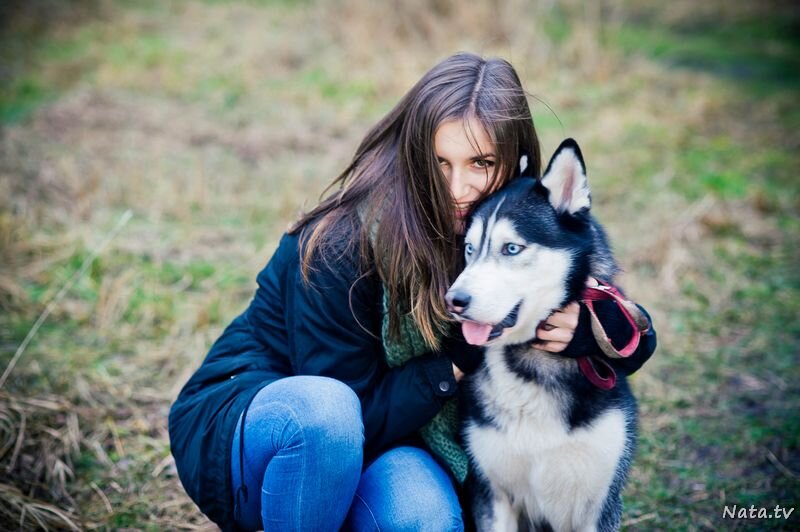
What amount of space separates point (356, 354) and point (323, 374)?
13 centimetres

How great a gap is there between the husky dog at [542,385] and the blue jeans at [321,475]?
253 mm

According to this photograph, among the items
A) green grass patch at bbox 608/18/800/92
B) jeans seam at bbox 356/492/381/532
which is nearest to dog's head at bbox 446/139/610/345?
jeans seam at bbox 356/492/381/532

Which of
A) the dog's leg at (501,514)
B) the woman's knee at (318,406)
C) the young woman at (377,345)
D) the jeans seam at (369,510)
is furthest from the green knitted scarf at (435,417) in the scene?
the jeans seam at (369,510)

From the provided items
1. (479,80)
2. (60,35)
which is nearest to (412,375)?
(479,80)

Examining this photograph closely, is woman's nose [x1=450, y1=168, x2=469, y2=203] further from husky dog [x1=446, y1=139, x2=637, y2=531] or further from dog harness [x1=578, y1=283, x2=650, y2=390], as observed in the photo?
dog harness [x1=578, y1=283, x2=650, y2=390]

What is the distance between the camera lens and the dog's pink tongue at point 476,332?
208cm

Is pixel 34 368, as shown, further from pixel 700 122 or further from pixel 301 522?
pixel 700 122

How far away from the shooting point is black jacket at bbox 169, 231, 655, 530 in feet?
7.12

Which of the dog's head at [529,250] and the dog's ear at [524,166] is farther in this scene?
the dog's ear at [524,166]

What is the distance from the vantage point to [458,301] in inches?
78.3

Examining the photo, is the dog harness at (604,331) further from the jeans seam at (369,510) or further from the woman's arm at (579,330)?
the jeans seam at (369,510)

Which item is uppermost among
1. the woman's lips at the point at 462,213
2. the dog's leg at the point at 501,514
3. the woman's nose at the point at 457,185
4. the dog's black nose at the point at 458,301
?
the woman's nose at the point at 457,185

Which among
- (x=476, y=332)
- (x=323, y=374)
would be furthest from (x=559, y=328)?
(x=323, y=374)

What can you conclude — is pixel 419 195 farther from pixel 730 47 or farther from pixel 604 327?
pixel 730 47
